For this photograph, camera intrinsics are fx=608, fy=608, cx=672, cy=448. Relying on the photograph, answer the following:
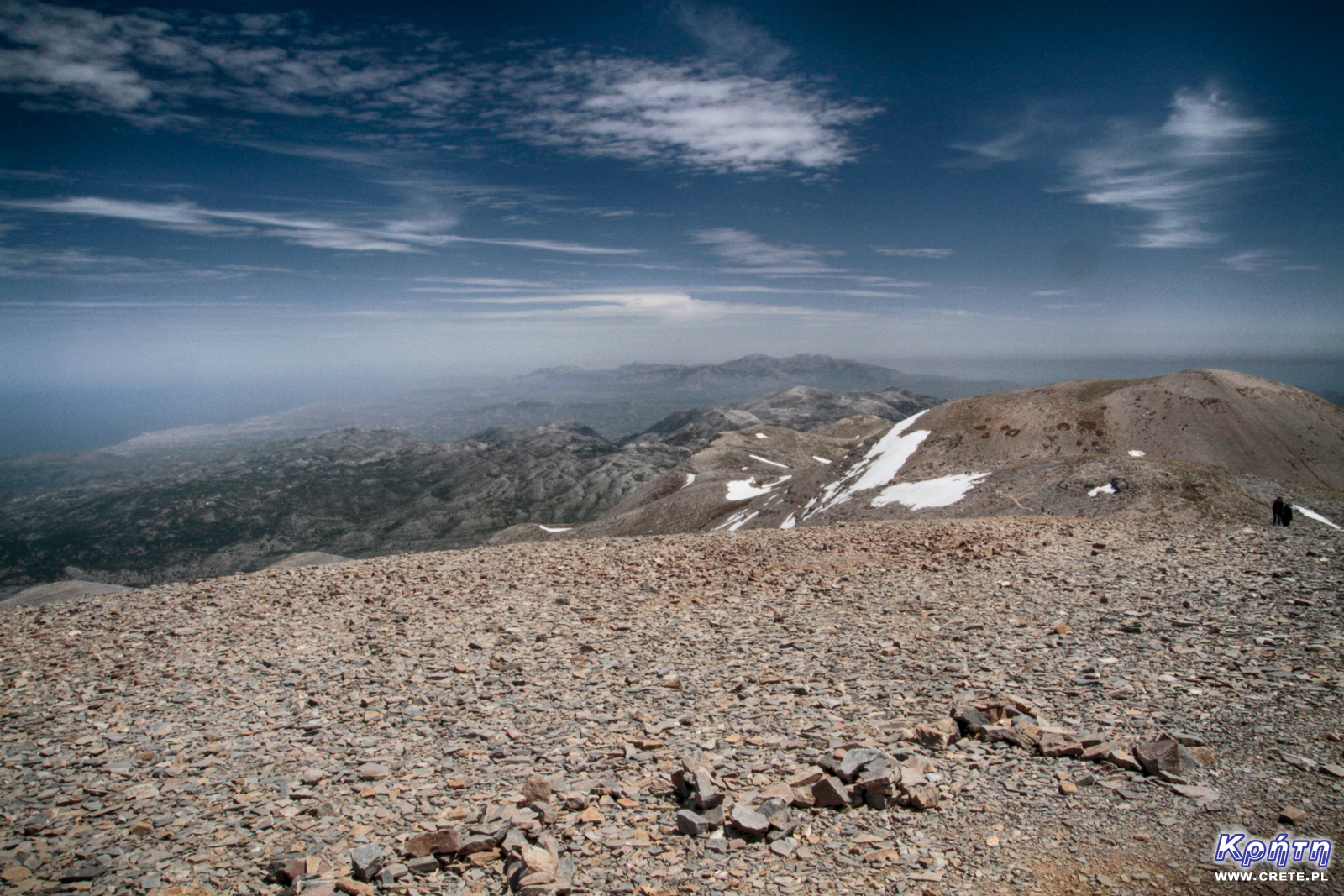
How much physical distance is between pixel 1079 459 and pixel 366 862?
1736 inches

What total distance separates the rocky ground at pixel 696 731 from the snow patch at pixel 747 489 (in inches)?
2648

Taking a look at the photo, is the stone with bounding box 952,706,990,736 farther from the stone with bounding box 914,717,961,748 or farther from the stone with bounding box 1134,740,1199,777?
the stone with bounding box 1134,740,1199,777

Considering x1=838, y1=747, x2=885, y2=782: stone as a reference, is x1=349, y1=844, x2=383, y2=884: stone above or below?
below

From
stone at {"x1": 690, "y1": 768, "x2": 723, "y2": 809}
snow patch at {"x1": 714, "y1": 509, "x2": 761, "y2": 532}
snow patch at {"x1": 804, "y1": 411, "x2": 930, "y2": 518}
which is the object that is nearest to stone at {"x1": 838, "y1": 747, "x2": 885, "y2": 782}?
stone at {"x1": 690, "y1": 768, "x2": 723, "y2": 809}

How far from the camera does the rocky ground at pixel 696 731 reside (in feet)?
22.0

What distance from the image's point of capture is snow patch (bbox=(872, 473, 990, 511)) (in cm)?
4216

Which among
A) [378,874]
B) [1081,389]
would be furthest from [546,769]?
[1081,389]

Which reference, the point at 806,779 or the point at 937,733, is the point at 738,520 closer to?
the point at 937,733

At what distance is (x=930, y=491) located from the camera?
4538cm

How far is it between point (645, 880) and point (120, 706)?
10305mm

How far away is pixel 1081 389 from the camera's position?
7006 cm

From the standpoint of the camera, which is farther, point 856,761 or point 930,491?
point 930,491

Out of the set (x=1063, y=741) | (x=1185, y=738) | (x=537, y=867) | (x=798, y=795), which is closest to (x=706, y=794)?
(x=798, y=795)

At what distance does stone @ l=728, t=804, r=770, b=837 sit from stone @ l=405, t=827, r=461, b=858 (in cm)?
318
